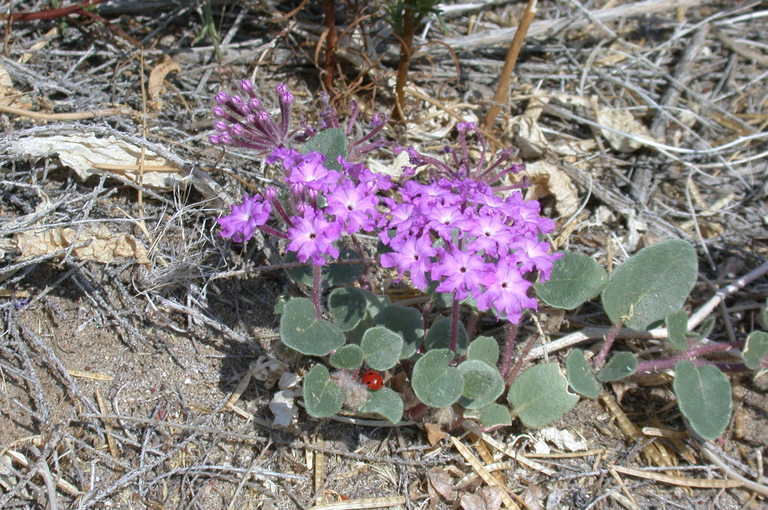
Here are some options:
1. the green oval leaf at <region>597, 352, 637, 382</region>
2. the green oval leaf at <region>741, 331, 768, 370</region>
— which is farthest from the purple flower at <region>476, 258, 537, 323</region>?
the green oval leaf at <region>741, 331, 768, 370</region>

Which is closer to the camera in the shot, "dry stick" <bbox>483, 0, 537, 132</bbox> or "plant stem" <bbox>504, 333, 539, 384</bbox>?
"plant stem" <bbox>504, 333, 539, 384</bbox>

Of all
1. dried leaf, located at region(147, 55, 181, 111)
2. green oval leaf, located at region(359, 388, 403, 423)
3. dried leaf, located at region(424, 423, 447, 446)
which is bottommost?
dried leaf, located at region(424, 423, 447, 446)

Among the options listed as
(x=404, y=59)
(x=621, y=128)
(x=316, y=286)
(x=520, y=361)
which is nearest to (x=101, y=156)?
(x=316, y=286)

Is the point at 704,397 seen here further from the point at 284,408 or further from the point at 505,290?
the point at 284,408

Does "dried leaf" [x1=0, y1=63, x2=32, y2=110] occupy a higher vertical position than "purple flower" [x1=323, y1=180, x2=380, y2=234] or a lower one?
lower

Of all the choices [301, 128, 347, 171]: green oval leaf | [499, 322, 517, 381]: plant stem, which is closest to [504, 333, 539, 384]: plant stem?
[499, 322, 517, 381]: plant stem

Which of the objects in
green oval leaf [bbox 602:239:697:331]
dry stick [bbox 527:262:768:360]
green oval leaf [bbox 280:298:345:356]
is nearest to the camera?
green oval leaf [bbox 280:298:345:356]

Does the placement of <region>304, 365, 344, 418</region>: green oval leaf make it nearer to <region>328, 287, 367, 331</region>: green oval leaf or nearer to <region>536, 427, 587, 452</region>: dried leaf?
<region>328, 287, 367, 331</region>: green oval leaf

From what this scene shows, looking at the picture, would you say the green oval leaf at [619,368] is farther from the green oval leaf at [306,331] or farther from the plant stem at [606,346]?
the green oval leaf at [306,331]

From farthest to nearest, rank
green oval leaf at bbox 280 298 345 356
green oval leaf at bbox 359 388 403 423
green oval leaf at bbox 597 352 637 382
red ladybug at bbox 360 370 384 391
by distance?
green oval leaf at bbox 597 352 637 382
red ladybug at bbox 360 370 384 391
green oval leaf at bbox 359 388 403 423
green oval leaf at bbox 280 298 345 356
